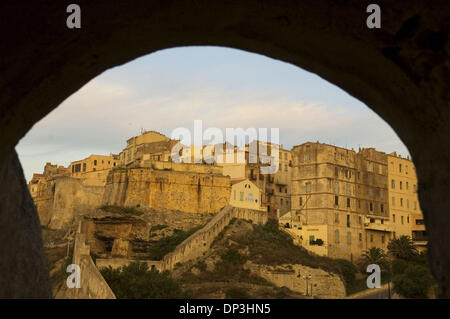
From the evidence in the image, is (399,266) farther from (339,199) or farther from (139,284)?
(139,284)

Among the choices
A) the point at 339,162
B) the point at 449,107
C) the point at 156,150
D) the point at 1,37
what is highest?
the point at 156,150

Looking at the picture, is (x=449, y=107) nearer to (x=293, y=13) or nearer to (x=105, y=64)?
(x=293, y=13)

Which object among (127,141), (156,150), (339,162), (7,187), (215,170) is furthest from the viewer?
(127,141)

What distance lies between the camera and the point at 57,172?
289ft

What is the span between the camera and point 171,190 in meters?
61.5

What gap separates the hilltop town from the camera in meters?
56.2

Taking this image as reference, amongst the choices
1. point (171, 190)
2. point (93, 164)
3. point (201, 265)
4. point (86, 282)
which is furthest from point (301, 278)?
point (93, 164)

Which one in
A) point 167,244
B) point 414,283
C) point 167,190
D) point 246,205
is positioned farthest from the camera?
point 167,190

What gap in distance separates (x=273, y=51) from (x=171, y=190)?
190 ft

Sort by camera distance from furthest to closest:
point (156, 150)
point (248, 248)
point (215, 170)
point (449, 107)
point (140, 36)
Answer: point (156, 150), point (215, 170), point (248, 248), point (140, 36), point (449, 107)

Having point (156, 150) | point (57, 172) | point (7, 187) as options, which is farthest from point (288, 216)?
point (7, 187)

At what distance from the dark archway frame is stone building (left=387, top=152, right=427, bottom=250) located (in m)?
58.5

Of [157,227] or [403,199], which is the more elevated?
[403,199]

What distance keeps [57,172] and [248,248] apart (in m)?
47.2
